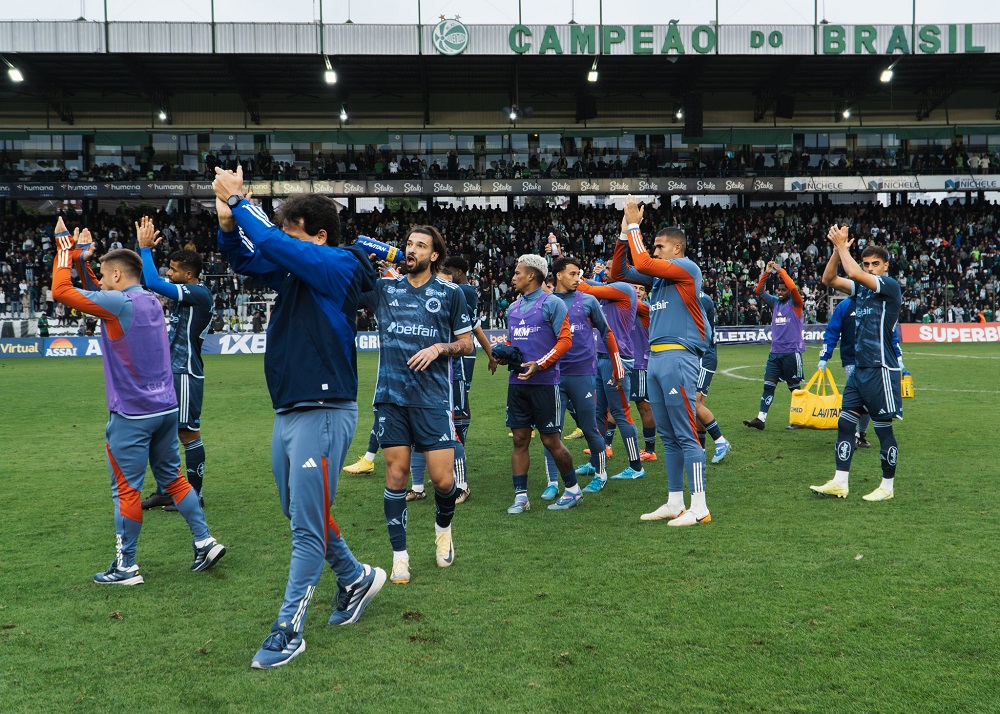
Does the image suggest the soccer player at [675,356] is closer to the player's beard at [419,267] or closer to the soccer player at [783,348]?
the player's beard at [419,267]

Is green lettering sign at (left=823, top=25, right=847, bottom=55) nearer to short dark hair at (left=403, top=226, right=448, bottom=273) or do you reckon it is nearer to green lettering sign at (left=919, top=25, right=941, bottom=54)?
green lettering sign at (left=919, top=25, right=941, bottom=54)

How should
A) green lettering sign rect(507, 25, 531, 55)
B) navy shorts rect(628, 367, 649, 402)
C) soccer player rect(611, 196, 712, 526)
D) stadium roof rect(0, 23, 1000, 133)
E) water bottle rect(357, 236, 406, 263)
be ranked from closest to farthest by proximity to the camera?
water bottle rect(357, 236, 406, 263)
soccer player rect(611, 196, 712, 526)
navy shorts rect(628, 367, 649, 402)
green lettering sign rect(507, 25, 531, 55)
stadium roof rect(0, 23, 1000, 133)

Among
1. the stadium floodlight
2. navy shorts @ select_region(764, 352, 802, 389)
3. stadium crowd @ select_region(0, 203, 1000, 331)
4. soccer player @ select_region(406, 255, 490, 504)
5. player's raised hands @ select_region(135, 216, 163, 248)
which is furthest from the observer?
the stadium floodlight

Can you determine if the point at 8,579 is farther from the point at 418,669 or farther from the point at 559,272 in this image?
the point at 559,272

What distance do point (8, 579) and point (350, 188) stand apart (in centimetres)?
3437

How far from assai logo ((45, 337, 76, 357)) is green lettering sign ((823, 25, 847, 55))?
111 feet

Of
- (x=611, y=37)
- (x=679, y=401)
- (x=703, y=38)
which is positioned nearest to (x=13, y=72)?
(x=611, y=37)

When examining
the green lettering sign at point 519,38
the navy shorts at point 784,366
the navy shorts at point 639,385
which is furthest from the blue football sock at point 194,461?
the green lettering sign at point 519,38

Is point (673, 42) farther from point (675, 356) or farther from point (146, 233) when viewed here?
point (146, 233)

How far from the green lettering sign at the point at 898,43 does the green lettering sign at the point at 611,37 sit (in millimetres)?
12173

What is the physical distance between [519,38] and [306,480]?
3495 cm

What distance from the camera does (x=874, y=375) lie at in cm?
720

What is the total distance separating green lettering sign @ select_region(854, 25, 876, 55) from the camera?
35.8 metres

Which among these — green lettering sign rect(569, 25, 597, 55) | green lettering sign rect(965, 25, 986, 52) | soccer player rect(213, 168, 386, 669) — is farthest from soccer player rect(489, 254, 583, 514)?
green lettering sign rect(965, 25, 986, 52)
